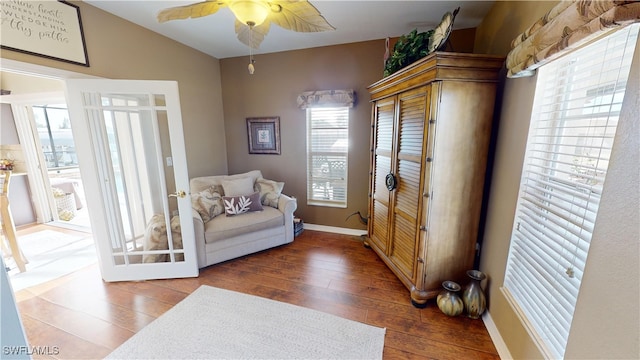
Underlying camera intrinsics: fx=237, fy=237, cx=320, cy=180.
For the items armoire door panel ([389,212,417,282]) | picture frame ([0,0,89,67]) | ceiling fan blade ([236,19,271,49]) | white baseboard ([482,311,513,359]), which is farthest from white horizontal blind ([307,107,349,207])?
picture frame ([0,0,89,67])

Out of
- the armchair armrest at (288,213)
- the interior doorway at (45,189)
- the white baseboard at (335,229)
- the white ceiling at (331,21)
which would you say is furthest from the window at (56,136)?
the white baseboard at (335,229)

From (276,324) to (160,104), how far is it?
2195 mm

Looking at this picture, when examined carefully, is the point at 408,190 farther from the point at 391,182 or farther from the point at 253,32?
the point at 253,32

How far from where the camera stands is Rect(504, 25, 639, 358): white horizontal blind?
0.96 m

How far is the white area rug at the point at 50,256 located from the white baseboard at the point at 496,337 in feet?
13.1

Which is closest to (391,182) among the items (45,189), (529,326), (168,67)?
(529,326)

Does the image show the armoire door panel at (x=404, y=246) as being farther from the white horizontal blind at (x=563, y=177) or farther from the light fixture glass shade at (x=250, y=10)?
the light fixture glass shade at (x=250, y=10)

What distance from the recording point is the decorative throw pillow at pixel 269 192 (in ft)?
10.5

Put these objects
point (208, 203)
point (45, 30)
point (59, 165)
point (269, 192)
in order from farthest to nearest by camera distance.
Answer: point (59, 165), point (269, 192), point (208, 203), point (45, 30)

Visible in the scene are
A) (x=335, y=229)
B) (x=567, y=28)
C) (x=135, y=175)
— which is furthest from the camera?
(x=335, y=229)

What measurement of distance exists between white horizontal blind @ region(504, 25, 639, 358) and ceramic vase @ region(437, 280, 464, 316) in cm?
44

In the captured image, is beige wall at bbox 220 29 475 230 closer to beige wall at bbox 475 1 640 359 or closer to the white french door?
the white french door

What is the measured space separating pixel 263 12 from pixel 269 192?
2279mm

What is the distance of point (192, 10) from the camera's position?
1364 mm
